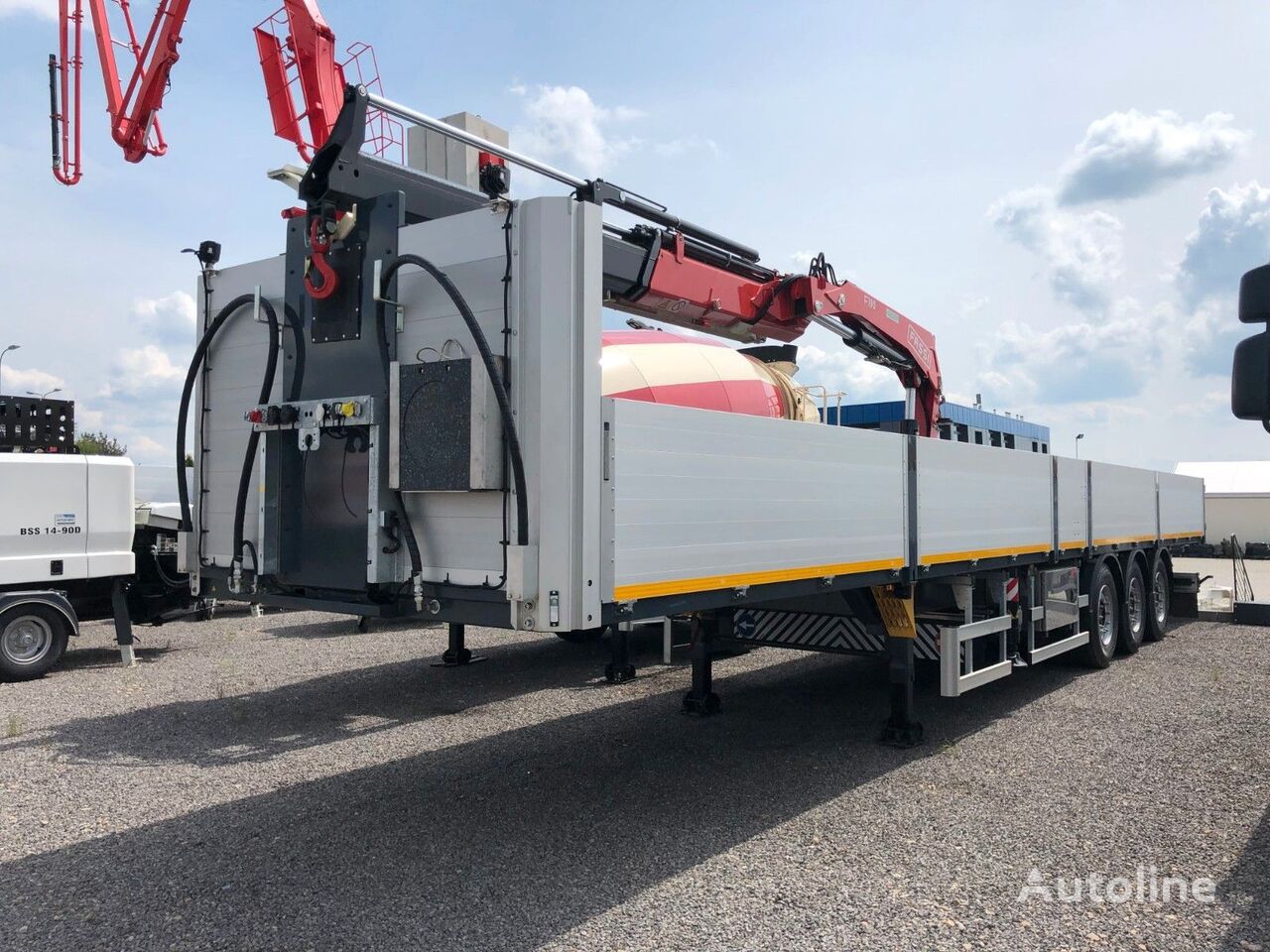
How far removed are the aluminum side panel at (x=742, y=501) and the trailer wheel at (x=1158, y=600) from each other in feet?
23.7

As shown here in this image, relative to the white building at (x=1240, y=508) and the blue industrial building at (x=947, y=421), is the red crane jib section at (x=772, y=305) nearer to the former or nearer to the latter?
the blue industrial building at (x=947, y=421)

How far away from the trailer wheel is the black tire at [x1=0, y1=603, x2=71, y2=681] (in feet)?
41.7

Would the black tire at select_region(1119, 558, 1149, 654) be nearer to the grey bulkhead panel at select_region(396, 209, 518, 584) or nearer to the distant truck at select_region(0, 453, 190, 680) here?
the grey bulkhead panel at select_region(396, 209, 518, 584)

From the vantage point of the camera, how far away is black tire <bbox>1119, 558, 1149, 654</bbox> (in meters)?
10.8

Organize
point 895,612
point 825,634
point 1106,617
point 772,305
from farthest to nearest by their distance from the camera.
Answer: point 1106,617 < point 772,305 < point 825,634 < point 895,612

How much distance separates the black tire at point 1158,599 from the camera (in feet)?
38.6

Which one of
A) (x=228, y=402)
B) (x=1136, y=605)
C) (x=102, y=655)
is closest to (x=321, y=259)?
(x=228, y=402)

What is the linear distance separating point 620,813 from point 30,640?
25.5ft

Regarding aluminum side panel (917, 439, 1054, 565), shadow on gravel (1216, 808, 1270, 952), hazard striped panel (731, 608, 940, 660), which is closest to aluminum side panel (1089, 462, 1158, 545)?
aluminum side panel (917, 439, 1054, 565)

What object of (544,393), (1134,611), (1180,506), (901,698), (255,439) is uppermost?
(544,393)

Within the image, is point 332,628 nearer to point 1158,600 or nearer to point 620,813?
point 620,813

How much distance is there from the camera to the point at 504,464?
423 cm

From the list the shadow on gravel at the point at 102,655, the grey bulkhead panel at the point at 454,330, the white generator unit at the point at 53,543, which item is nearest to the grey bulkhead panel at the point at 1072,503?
the grey bulkhead panel at the point at 454,330

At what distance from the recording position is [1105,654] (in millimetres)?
10117
